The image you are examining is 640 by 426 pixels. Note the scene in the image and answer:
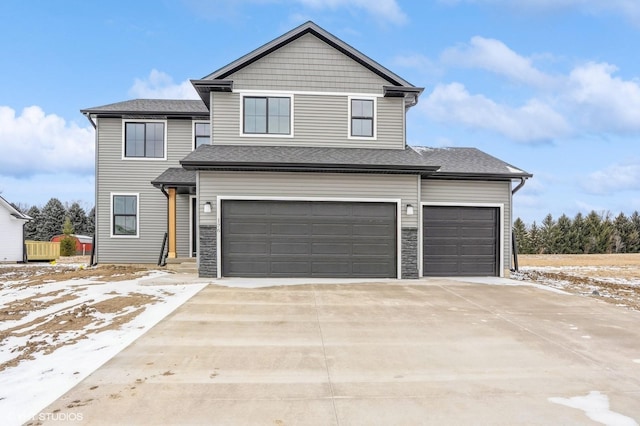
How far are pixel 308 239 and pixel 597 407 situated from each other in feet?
29.9

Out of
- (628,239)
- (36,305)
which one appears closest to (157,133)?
(36,305)

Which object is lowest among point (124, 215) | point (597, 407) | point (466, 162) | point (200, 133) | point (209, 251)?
point (597, 407)

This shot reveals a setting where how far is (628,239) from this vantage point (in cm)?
4450

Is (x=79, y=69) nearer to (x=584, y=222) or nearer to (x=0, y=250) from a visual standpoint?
(x=0, y=250)

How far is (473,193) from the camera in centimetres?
1389

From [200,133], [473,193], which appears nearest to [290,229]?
[473,193]

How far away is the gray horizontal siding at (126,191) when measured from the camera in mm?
17094

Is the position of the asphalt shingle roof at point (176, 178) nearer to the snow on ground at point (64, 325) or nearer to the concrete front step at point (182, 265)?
the concrete front step at point (182, 265)

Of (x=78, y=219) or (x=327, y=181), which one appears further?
(x=78, y=219)

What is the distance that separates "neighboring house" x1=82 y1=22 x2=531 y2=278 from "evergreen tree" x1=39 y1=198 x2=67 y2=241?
134 feet

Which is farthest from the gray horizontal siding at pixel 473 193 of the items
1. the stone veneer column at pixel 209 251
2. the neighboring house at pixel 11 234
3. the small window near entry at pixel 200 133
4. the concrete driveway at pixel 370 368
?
the neighboring house at pixel 11 234

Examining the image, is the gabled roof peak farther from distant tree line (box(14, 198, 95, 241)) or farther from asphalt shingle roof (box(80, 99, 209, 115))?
distant tree line (box(14, 198, 95, 241))

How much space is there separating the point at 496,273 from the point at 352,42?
9.28m

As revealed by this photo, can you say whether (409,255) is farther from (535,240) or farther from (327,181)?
(535,240)
